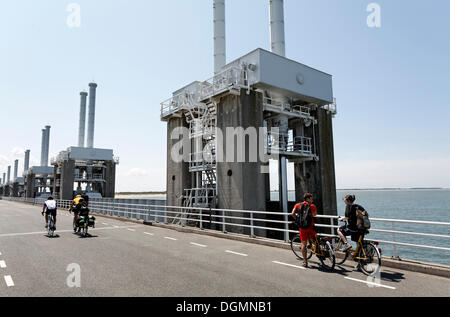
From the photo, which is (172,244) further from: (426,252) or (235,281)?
(426,252)

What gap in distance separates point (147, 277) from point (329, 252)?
14.1 ft

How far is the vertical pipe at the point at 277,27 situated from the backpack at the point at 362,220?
64.0 ft

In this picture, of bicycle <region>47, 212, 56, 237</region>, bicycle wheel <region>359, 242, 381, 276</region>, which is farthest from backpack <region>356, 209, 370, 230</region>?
bicycle <region>47, 212, 56, 237</region>

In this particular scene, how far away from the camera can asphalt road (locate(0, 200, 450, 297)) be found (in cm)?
534

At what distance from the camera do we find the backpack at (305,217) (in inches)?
283

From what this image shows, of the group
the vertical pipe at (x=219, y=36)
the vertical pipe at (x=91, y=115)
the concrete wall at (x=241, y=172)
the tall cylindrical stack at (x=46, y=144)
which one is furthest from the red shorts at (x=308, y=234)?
the tall cylindrical stack at (x=46, y=144)

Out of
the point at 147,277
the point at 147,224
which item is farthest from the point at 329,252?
the point at 147,224

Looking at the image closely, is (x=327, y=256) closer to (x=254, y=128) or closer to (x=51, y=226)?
(x=254, y=128)

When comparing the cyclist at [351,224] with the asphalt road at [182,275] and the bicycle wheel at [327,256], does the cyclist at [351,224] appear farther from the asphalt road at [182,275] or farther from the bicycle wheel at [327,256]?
the asphalt road at [182,275]

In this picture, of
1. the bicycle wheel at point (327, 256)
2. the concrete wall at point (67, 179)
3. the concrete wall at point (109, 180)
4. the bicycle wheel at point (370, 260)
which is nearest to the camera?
the bicycle wheel at point (370, 260)

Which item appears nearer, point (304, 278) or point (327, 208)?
point (304, 278)

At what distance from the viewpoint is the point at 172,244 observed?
10.6 meters

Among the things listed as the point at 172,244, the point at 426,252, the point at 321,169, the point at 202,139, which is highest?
the point at 202,139
